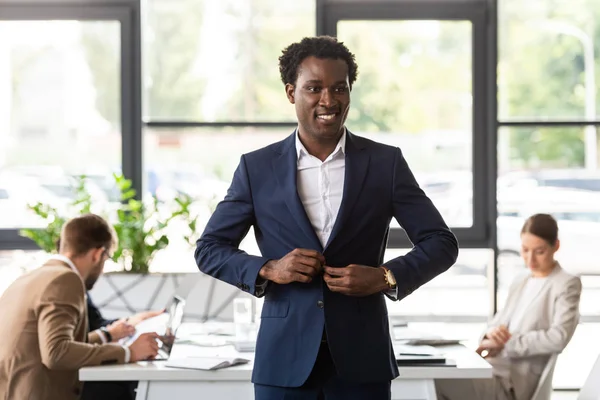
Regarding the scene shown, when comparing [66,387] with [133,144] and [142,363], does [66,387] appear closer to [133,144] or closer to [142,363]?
[142,363]

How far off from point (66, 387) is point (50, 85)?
2.63 m

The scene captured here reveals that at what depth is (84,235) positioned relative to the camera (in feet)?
11.3

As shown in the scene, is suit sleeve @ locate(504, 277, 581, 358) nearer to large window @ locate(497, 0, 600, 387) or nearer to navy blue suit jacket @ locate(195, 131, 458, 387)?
large window @ locate(497, 0, 600, 387)

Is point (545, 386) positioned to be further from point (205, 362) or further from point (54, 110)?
point (54, 110)

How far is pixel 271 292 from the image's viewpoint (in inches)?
82.7

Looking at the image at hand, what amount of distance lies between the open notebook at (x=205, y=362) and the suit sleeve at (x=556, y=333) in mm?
1231

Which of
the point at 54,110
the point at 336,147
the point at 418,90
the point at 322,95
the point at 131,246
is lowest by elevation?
the point at 131,246

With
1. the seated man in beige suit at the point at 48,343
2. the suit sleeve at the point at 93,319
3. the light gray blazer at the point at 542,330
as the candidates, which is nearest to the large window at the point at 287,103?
the suit sleeve at the point at 93,319

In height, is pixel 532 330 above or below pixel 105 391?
above

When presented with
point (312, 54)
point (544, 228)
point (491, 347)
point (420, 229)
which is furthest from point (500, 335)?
point (312, 54)

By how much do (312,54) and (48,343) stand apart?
150cm

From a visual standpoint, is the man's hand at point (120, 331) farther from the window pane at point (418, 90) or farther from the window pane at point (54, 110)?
the window pane at point (418, 90)

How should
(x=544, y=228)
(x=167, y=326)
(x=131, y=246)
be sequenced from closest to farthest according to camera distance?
(x=167, y=326) < (x=544, y=228) < (x=131, y=246)

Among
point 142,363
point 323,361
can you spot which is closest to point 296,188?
point 323,361
